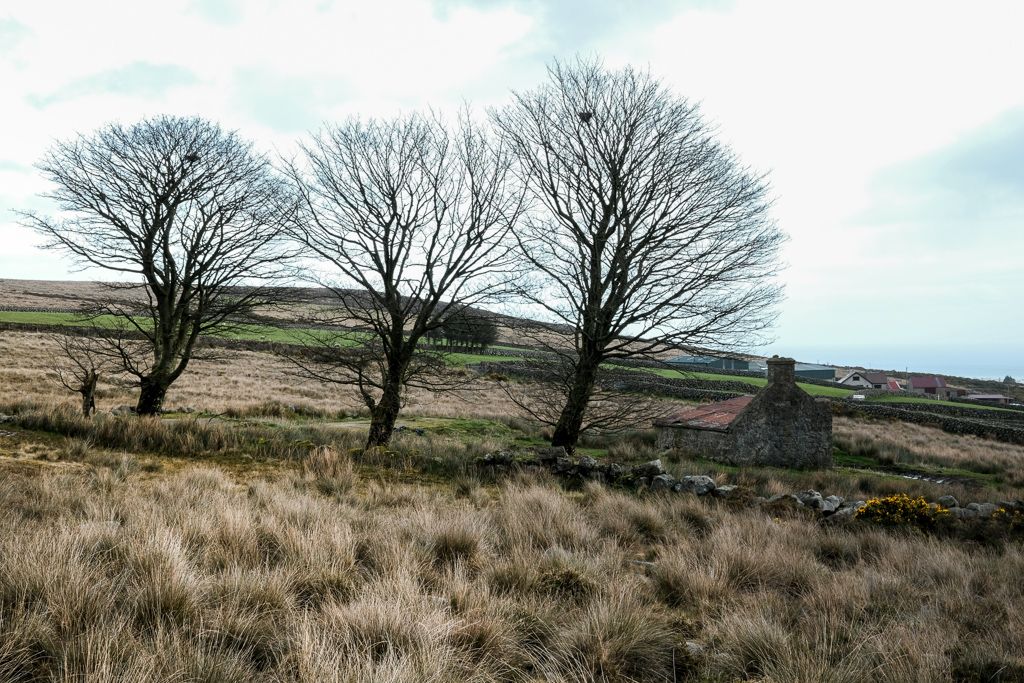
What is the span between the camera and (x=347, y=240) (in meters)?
12.8

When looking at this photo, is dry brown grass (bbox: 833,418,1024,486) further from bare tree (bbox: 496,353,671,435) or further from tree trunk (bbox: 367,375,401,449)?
tree trunk (bbox: 367,375,401,449)

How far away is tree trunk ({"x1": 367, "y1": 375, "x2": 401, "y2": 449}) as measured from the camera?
42.9ft

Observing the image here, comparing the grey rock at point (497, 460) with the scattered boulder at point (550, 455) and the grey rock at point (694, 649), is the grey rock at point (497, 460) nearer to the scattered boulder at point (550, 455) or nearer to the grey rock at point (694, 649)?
the scattered boulder at point (550, 455)

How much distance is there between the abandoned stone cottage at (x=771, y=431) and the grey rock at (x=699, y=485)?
1287 centimetres

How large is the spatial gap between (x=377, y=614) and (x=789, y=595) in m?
3.93

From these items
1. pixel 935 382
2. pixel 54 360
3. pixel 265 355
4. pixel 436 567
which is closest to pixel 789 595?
pixel 436 567

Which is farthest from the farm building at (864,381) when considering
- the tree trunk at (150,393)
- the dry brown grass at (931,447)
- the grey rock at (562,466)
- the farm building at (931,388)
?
the tree trunk at (150,393)

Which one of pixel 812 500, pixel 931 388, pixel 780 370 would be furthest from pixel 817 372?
pixel 812 500

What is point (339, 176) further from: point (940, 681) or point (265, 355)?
point (265, 355)

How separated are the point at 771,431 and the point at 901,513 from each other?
14.2 m

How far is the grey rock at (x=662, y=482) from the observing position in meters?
10.2

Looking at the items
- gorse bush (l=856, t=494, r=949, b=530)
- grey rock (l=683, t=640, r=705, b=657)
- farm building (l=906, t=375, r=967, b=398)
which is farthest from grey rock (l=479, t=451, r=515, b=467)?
farm building (l=906, t=375, r=967, b=398)

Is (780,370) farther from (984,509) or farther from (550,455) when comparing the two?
(550,455)

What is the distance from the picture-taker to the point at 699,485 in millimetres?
10172
